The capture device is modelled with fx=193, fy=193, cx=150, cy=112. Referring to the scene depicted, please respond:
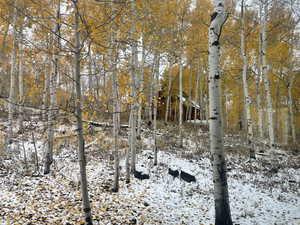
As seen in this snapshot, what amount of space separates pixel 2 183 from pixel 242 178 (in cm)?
788

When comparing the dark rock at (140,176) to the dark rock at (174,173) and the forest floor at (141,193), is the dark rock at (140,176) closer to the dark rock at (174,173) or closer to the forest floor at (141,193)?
the forest floor at (141,193)

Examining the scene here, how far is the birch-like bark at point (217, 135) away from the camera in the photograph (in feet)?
12.7

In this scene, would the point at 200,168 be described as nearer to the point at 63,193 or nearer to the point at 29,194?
the point at 63,193

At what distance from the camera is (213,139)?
399 cm

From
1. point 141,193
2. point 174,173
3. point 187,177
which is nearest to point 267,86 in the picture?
point 187,177

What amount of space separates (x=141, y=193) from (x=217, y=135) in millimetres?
3037

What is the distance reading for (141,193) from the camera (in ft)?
18.6

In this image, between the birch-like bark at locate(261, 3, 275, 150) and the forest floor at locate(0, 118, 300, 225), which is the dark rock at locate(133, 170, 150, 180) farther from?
the birch-like bark at locate(261, 3, 275, 150)

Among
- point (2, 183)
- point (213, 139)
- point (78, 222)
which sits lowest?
point (78, 222)

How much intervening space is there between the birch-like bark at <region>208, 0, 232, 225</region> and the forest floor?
850mm

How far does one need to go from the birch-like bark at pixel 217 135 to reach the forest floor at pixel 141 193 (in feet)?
2.79

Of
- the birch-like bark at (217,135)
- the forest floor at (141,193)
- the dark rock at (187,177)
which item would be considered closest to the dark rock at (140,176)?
the forest floor at (141,193)

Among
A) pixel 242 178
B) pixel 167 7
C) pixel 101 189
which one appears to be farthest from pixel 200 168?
pixel 167 7

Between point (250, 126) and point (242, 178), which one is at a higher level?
point (250, 126)
